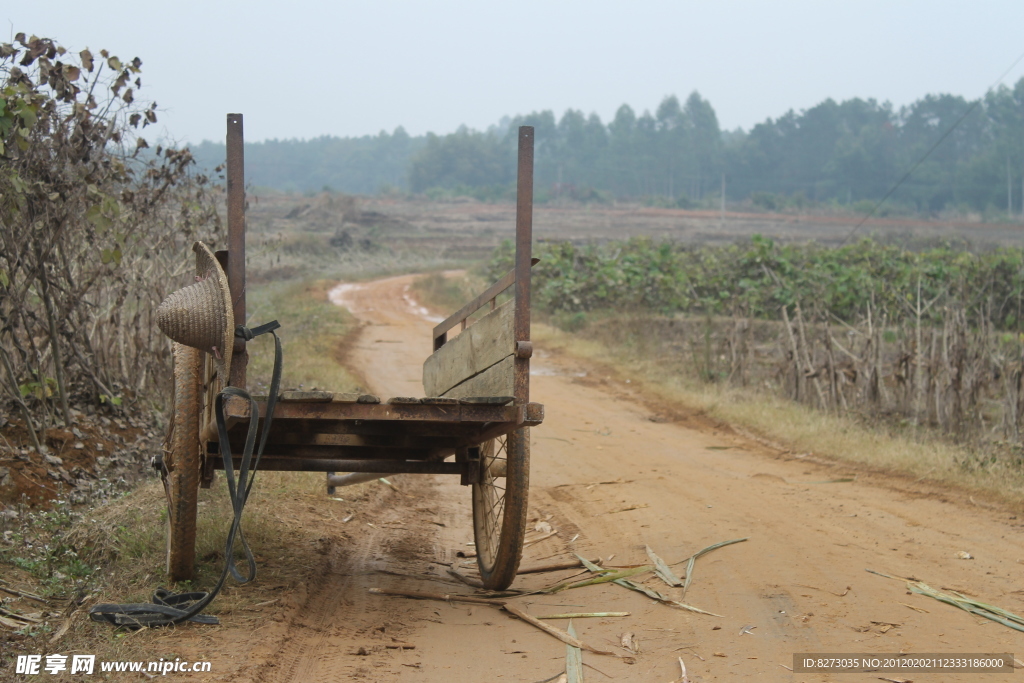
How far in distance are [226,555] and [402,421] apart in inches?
34.4

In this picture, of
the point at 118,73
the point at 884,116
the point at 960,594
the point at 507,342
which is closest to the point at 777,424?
the point at 960,594

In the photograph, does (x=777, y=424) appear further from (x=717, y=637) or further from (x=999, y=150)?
(x=999, y=150)

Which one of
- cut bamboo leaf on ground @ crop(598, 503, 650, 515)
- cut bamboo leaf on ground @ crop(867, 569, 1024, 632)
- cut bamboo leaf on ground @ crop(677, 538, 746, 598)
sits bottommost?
cut bamboo leaf on ground @ crop(598, 503, 650, 515)

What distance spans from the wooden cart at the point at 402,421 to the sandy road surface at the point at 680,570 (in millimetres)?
576

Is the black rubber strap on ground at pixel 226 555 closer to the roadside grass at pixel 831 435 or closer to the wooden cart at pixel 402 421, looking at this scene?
the wooden cart at pixel 402 421

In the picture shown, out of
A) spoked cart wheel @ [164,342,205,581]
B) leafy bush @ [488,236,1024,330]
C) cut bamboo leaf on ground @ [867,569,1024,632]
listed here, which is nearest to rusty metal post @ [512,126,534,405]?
spoked cart wheel @ [164,342,205,581]

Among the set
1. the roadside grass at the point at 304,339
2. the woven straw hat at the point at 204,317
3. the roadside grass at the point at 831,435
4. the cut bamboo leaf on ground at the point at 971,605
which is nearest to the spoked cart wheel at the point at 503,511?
the woven straw hat at the point at 204,317

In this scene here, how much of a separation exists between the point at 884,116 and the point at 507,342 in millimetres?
91510

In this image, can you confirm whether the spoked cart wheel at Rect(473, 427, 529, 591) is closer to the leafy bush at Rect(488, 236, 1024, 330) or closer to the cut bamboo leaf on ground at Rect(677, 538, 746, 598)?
the cut bamboo leaf on ground at Rect(677, 538, 746, 598)

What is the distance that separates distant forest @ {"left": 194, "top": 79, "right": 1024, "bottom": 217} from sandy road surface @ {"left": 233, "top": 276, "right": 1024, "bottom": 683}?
48654 mm

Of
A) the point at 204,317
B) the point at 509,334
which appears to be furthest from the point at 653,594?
the point at 204,317

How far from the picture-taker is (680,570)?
499 centimetres

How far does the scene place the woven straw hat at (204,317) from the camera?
333cm

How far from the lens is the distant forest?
6519 centimetres
